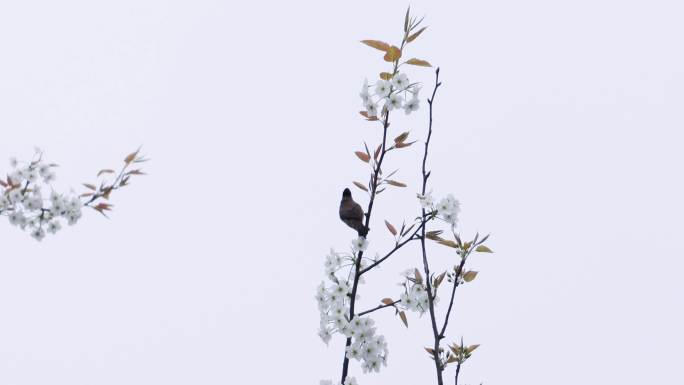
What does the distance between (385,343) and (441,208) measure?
0.73 meters

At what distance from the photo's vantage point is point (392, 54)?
3830 mm

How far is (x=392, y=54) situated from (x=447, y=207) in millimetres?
831

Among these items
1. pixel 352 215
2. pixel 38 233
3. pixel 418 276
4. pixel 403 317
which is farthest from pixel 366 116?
pixel 38 233

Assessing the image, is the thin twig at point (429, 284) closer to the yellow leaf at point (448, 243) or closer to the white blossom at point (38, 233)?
the yellow leaf at point (448, 243)

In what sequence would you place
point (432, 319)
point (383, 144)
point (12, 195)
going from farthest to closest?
point (12, 195)
point (383, 144)
point (432, 319)

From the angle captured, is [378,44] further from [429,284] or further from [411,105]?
[429,284]

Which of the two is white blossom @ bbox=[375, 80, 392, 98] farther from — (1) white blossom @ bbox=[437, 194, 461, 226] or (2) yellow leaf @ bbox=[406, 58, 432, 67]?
(1) white blossom @ bbox=[437, 194, 461, 226]

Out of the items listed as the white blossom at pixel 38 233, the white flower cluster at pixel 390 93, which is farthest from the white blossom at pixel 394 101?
the white blossom at pixel 38 233

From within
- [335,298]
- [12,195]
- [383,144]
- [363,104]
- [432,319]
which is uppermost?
[363,104]

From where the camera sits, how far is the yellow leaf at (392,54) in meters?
3.82

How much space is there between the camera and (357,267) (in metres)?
3.59

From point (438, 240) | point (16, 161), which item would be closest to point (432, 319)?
point (438, 240)

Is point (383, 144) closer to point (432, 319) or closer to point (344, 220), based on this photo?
point (344, 220)

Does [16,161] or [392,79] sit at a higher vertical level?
[392,79]
